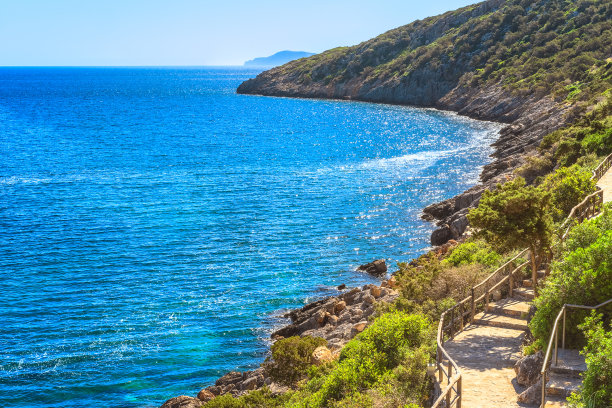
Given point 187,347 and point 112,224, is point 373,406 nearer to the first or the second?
point 187,347

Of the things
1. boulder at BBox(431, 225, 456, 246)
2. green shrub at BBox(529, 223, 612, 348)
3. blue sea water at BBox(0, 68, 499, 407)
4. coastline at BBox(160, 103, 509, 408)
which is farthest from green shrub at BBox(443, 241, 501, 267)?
boulder at BBox(431, 225, 456, 246)

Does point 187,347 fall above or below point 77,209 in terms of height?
below

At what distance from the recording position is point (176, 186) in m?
64.4

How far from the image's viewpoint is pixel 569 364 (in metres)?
13.8

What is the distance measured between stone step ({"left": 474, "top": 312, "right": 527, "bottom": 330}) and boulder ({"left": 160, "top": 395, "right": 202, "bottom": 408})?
1252cm

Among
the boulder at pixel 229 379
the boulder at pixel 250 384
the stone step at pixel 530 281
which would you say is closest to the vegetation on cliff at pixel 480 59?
the stone step at pixel 530 281

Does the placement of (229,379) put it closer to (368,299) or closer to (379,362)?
(368,299)

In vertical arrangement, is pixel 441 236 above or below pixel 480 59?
below

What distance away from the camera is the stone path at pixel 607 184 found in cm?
2613

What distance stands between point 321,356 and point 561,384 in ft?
39.4

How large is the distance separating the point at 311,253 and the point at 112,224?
60.1ft

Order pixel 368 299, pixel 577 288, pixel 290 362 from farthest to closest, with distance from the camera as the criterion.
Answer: pixel 368 299, pixel 290 362, pixel 577 288

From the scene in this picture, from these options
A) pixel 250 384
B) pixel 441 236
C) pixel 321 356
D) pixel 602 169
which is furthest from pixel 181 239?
pixel 602 169

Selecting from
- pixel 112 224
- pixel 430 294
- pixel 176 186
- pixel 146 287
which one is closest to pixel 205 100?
pixel 176 186
